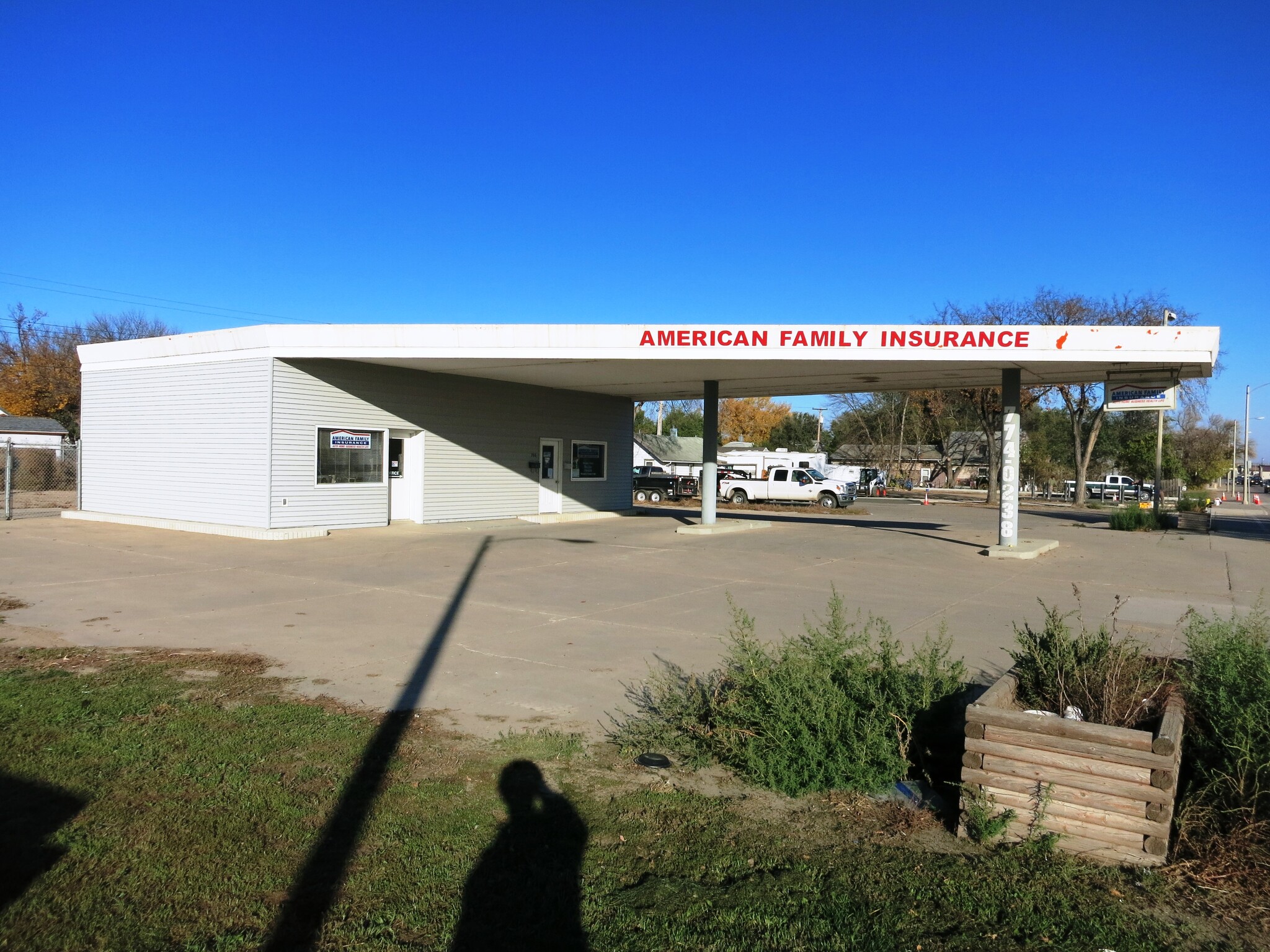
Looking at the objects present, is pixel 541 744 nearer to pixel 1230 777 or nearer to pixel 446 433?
pixel 1230 777

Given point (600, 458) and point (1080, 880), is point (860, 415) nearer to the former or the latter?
point (600, 458)

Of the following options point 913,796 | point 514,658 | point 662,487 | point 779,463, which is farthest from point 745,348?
point 779,463

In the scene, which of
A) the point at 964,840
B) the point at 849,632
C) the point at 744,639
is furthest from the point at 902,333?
the point at 964,840

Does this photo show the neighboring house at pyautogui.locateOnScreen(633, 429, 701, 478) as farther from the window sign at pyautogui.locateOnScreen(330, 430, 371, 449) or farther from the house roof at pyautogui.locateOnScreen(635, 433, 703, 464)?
the window sign at pyautogui.locateOnScreen(330, 430, 371, 449)

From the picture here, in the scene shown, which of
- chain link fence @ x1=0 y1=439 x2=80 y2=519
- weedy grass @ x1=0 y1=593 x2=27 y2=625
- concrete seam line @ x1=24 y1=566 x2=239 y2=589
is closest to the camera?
weedy grass @ x1=0 y1=593 x2=27 y2=625

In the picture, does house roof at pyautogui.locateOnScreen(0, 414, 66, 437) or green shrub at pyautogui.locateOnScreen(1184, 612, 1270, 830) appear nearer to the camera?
green shrub at pyautogui.locateOnScreen(1184, 612, 1270, 830)

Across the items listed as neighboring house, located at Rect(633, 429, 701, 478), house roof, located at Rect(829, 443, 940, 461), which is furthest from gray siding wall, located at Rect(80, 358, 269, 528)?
house roof, located at Rect(829, 443, 940, 461)

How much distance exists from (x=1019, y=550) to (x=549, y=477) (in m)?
13.2

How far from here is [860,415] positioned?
6712cm

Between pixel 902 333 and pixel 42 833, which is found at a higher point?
pixel 902 333

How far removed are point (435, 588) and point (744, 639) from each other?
23.0ft

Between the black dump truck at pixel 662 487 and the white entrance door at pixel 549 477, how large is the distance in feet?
48.5

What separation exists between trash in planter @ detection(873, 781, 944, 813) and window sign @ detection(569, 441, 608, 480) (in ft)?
70.9

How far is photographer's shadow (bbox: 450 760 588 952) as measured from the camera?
131 inches
